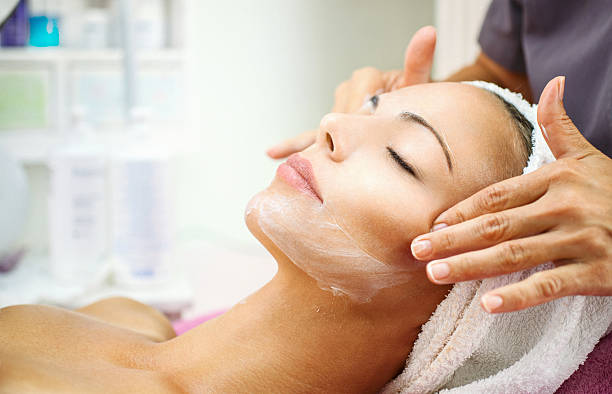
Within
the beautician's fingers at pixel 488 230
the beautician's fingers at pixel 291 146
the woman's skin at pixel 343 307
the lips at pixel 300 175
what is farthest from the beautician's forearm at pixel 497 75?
the beautician's fingers at pixel 488 230

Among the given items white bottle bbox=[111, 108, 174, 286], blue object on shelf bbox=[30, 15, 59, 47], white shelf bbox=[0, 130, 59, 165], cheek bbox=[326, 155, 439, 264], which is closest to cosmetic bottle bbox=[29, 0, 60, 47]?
blue object on shelf bbox=[30, 15, 59, 47]

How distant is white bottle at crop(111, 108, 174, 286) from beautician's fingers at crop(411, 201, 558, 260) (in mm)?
1141

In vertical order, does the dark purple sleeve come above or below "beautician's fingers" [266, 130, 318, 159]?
above

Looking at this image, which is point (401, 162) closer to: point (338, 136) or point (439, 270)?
point (338, 136)

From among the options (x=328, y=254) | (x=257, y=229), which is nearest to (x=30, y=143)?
(x=257, y=229)

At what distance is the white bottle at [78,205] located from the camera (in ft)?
5.62

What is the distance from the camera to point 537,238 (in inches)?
26.8

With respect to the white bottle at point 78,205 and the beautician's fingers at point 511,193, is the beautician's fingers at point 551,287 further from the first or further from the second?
the white bottle at point 78,205

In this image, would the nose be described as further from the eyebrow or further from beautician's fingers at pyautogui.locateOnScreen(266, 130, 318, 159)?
beautician's fingers at pyautogui.locateOnScreen(266, 130, 318, 159)

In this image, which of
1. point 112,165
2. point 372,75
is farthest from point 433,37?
point 112,165

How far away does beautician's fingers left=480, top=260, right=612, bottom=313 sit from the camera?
0.66 m

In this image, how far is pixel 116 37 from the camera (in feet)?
6.34

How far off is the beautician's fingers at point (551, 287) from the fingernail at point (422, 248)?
0.27ft

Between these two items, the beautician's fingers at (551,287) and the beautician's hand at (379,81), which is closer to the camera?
the beautician's fingers at (551,287)
